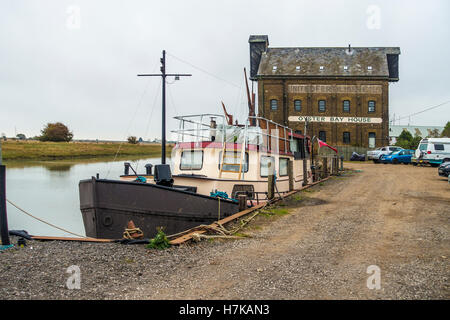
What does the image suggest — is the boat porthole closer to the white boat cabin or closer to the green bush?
the white boat cabin

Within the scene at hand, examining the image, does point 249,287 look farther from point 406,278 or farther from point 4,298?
point 4,298

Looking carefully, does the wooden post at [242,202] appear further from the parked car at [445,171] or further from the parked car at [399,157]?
the parked car at [399,157]

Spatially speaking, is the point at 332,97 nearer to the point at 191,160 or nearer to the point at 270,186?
the point at 270,186

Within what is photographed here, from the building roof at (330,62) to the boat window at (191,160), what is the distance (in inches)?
1322

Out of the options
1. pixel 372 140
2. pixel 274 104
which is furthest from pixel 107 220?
pixel 372 140

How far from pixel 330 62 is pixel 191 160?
37481 mm

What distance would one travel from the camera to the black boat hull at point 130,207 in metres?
8.87

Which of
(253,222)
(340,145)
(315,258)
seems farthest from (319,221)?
(340,145)

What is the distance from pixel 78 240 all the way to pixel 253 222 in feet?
13.6

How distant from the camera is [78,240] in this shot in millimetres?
7195

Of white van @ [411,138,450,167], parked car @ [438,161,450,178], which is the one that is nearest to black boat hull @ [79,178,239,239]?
parked car @ [438,161,450,178]

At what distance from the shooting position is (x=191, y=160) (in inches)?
502

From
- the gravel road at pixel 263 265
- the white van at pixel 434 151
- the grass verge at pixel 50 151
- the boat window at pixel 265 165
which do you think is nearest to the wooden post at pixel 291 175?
the boat window at pixel 265 165

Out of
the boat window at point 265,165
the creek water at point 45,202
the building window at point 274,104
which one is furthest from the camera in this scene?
the building window at point 274,104
